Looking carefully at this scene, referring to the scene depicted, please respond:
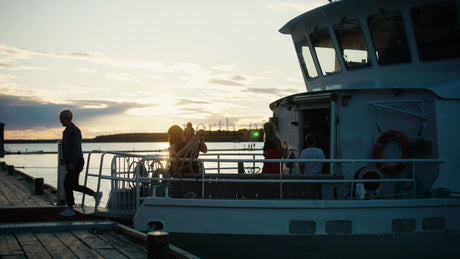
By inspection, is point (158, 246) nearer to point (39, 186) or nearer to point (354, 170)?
point (354, 170)

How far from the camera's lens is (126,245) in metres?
6.57

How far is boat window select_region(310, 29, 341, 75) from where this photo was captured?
36.8 ft

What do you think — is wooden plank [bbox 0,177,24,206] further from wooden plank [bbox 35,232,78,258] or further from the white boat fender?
the white boat fender

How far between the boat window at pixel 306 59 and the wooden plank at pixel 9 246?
7.83m

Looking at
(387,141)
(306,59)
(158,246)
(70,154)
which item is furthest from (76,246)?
(306,59)

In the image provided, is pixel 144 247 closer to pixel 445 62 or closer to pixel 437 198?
pixel 437 198

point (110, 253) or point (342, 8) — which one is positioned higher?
point (342, 8)

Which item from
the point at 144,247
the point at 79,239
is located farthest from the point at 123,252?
the point at 79,239

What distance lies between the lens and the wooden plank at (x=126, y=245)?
6.12 m

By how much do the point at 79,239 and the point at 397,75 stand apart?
7.04 m

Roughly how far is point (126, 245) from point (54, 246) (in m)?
0.95

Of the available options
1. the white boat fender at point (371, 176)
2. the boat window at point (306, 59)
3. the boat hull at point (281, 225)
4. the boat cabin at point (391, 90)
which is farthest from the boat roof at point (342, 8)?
the boat hull at point (281, 225)

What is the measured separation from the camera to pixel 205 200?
24.8 ft

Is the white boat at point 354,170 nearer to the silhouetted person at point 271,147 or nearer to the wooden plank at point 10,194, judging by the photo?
the silhouetted person at point 271,147
